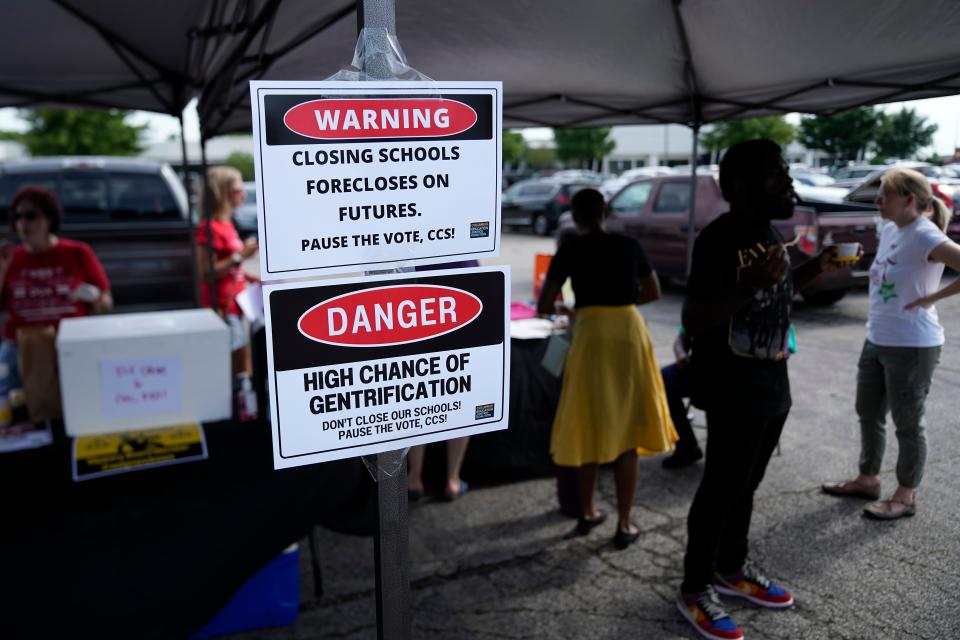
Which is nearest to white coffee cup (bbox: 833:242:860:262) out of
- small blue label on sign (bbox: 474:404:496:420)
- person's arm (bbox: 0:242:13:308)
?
small blue label on sign (bbox: 474:404:496:420)

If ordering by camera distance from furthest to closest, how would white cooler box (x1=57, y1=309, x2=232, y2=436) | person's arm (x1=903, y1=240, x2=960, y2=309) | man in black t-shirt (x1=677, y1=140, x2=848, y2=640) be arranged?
person's arm (x1=903, y1=240, x2=960, y2=309) → man in black t-shirt (x1=677, y1=140, x2=848, y2=640) → white cooler box (x1=57, y1=309, x2=232, y2=436)

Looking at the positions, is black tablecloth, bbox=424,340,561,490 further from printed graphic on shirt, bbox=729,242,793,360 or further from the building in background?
the building in background

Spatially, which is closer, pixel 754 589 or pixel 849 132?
pixel 754 589

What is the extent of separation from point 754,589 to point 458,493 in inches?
68.3

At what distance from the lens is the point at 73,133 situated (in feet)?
81.4

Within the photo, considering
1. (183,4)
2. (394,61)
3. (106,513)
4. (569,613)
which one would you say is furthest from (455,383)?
(183,4)

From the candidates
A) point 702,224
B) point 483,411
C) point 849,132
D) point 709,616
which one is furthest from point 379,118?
point 849,132

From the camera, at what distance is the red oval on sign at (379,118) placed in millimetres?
1384

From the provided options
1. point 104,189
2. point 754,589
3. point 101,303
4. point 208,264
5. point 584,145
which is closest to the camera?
point 754,589

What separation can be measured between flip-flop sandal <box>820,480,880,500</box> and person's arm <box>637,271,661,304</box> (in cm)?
152

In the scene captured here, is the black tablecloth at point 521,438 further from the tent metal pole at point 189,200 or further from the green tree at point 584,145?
the green tree at point 584,145

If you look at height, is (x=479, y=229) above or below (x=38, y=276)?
above

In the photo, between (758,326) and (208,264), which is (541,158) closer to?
(208,264)

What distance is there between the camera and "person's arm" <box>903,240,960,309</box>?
3.20 m
